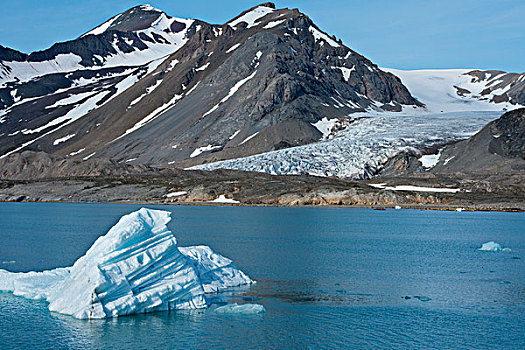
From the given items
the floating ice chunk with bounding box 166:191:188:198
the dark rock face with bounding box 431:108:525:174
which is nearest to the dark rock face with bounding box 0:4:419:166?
the dark rock face with bounding box 431:108:525:174

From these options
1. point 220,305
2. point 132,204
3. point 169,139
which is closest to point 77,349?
point 220,305

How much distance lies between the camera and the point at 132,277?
20.2m

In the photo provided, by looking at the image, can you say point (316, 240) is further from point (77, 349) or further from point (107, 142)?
point (107, 142)

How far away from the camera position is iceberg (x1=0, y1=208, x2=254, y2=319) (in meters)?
19.9

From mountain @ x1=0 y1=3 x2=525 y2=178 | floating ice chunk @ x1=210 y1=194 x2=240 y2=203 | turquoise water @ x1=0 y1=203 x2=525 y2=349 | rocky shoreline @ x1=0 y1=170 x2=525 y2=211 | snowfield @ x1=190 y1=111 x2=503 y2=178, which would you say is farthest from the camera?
mountain @ x1=0 y1=3 x2=525 y2=178

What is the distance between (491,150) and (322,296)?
89.0 meters

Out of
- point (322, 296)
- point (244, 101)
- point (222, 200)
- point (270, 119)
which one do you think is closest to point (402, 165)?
point (222, 200)

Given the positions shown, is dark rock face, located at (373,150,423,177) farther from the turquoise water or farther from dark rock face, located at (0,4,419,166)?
the turquoise water

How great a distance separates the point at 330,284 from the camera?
91.0 feet

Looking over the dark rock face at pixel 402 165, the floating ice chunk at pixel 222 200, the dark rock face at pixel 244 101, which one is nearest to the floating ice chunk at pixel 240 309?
the floating ice chunk at pixel 222 200

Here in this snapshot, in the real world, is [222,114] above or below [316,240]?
above

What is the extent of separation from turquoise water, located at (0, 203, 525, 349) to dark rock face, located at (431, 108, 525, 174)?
2111 inches

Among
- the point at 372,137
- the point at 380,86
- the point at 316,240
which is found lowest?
the point at 316,240

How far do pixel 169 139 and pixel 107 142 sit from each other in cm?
2965
